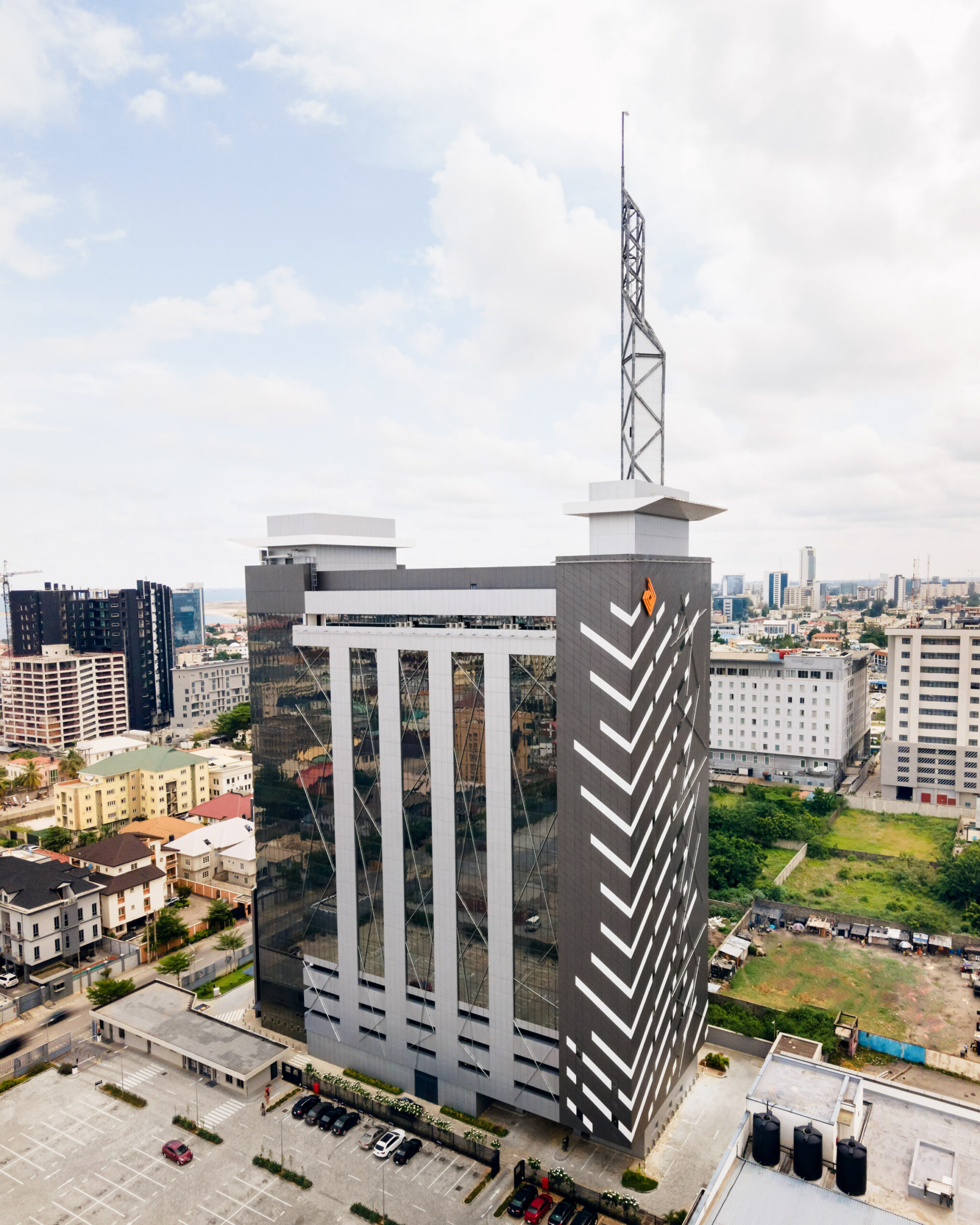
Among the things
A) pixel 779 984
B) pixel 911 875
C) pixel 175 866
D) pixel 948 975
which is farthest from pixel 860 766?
pixel 175 866

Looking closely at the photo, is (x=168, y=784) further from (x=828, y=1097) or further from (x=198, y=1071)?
(x=828, y=1097)

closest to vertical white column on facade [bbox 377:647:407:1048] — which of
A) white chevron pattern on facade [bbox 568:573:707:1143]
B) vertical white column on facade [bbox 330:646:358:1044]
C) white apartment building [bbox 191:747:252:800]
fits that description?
vertical white column on facade [bbox 330:646:358:1044]

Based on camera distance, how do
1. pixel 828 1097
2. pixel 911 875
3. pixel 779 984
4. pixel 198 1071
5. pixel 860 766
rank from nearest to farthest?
pixel 828 1097 < pixel 198 1071 < pixel 779 984 < pixel 911 875 < pixel 860 766

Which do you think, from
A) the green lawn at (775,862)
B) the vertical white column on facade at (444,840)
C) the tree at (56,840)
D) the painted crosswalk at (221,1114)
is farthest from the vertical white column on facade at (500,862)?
the tree at (56,840)

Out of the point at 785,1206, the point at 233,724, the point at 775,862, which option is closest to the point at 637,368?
the point at 785,1206

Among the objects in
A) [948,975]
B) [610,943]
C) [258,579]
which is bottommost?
[948,975]

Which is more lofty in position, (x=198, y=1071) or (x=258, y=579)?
(x=258, y=579)

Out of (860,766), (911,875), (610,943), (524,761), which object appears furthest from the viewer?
(860,766)

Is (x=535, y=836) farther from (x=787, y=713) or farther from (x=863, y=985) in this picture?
(x=787, y=713)
